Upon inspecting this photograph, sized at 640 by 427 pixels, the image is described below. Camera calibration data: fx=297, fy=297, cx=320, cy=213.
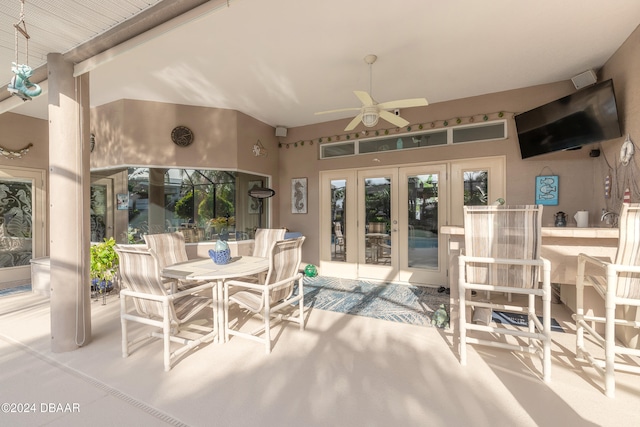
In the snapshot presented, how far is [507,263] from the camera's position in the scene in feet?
7.40

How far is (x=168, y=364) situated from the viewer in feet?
7.55

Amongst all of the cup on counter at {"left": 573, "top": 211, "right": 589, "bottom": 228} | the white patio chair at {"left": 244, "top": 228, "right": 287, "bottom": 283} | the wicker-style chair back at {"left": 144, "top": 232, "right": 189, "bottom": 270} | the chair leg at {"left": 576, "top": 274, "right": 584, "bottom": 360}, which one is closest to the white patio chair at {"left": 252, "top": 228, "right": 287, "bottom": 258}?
the white patio chair at {"left": 244, "top": 228, "right": 287, "bottom": 283}

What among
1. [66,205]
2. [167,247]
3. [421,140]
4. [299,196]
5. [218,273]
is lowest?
[218,273]

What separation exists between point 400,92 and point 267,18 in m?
2.40

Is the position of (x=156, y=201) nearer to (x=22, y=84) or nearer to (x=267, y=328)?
(x=22, y=84)

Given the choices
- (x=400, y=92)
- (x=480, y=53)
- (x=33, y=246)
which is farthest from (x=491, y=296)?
(x=33, y=246)

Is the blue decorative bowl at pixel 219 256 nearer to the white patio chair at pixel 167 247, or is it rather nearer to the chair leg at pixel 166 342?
the white patio chair at pixel 167 247

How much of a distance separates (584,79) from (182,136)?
5.74m

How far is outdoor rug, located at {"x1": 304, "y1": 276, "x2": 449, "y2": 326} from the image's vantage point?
356cm

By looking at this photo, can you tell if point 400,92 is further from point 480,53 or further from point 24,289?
point 24,289

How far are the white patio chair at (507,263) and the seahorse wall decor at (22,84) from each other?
131 inches

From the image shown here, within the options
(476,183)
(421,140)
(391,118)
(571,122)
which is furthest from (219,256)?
(571,122)

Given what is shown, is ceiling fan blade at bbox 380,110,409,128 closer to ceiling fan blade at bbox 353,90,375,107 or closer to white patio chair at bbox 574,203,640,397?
ceiling fan blade at bbox 353,90,375,107

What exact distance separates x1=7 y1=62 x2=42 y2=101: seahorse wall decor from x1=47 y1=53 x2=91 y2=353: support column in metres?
0.55
